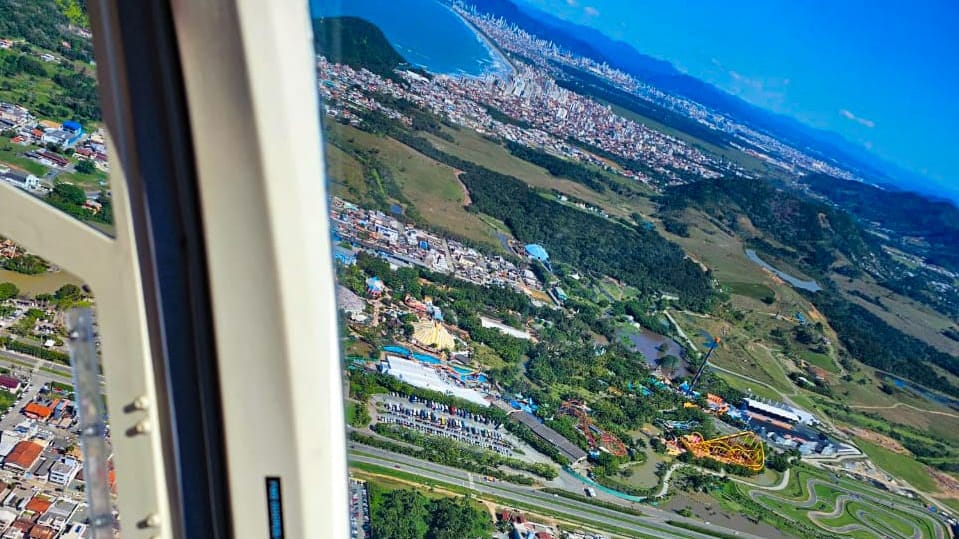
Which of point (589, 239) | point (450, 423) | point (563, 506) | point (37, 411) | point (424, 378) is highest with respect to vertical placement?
point (589, 239)

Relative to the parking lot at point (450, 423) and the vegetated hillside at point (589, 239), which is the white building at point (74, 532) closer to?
the parking lot at point (450, 423)

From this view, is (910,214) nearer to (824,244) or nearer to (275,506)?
(824,244)

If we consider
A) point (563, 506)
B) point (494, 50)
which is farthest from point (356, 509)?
point (494, 50)

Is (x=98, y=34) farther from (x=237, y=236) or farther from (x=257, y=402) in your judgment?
(x=257, y=402)

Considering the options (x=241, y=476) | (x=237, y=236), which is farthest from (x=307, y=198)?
(x=241, y=476)

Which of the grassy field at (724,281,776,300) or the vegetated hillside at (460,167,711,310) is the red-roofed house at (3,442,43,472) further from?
the grassy field at (724,281,776,300)

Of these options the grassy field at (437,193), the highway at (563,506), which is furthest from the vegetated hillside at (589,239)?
the highway at (563,506)
